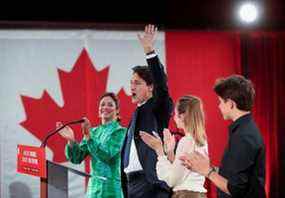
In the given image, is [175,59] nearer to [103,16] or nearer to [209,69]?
[209,69]

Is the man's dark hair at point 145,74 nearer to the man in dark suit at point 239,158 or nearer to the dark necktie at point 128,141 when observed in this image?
the dark necktie at point 128,141

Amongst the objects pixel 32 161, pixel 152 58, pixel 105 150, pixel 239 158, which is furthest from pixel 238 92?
pixel 32 161

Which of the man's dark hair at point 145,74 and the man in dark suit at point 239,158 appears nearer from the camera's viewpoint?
the man in dark suit at point 239,158

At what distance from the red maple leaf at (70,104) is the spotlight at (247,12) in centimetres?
131

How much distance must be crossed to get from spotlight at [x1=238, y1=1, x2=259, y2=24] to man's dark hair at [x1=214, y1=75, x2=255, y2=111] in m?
3.04

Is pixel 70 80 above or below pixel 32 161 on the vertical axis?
above

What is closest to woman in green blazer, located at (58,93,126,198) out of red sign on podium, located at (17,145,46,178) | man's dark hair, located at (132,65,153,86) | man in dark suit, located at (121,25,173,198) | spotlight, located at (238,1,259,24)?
red sign on podium, located at (17,145,46,178)

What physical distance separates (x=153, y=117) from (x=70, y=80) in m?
2.10

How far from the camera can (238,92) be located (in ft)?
5.98

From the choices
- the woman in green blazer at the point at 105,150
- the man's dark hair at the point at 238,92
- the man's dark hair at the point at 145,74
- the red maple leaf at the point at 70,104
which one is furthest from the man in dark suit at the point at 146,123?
the red maple leaf at the point at 70,104

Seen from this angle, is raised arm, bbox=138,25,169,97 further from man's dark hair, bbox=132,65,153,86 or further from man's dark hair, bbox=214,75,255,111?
man's dark hair, bbox=214,75,255,111

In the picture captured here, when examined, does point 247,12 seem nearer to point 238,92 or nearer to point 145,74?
point 145,74

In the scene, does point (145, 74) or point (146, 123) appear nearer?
point (146, 123)

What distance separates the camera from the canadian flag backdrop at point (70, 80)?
4405 mm
